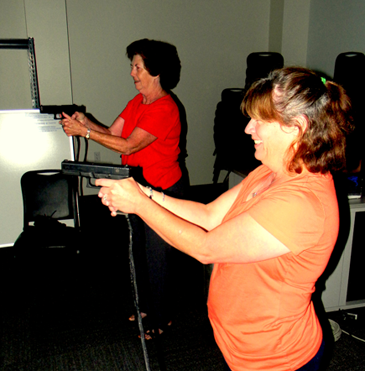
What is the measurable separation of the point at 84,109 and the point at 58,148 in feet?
4.85

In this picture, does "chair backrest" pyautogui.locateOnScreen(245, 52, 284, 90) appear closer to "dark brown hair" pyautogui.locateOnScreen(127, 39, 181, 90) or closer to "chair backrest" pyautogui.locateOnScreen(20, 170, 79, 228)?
"dark brown hair" pyautogui.locateOnScreen(127, 39, 181, 90)

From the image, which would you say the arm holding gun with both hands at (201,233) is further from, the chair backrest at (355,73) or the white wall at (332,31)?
the white wall at (332,31)

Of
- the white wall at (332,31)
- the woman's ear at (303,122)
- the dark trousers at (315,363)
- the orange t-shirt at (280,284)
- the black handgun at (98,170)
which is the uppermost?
the white wall at (332,31)

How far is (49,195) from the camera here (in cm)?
270

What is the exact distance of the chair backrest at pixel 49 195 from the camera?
2.68 m

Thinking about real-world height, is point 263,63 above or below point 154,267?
above

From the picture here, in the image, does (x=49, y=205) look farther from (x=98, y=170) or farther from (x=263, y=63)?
(x=263, y=63)

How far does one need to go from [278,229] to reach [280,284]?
178mm

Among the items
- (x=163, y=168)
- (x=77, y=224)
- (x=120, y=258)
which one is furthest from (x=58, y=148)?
(x=163, y=168)

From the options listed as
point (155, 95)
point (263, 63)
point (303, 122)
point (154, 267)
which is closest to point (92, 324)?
point (154, 267)

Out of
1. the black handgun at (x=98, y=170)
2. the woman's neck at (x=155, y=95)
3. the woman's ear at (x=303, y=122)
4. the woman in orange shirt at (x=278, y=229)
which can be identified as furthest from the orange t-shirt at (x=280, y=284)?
the woman's neck at (x=155, y=95)

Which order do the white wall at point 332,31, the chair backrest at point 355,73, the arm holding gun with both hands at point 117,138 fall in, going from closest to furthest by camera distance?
the arm holding gun with both hands at point 117,138 → the chair backrest at point 355,73 → the white wall at point 332,31

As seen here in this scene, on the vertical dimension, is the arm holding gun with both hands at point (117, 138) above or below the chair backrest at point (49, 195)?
above

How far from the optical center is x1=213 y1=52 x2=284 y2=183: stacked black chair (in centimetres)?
366
